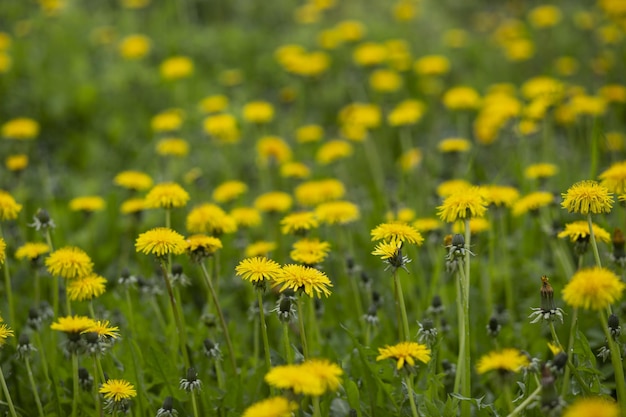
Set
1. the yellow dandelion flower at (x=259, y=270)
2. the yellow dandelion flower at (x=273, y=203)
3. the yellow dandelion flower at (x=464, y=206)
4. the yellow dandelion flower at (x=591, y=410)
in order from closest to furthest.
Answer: the yellow dandelion flower at (x=591, y=410) → the yellow dandelion flower at (x=259, y=270) → the yellow dandelion flower at (x=464, y=206) → the yellow dandelion flower at (x=273, y=203)

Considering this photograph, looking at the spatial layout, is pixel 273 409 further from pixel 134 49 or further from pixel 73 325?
pixel 134 49

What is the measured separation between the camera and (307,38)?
617cm

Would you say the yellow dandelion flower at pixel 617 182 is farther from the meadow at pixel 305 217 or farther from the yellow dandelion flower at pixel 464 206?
the yellow dandelion flower at pixel 464 206

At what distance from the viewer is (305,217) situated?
101 inches

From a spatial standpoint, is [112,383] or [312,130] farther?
→ [312,130]

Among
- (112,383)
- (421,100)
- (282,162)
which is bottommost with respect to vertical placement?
(112,383)

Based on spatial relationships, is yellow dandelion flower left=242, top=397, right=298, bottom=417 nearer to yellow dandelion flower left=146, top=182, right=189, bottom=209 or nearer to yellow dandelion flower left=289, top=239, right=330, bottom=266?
yellow dandelion flower left=289, top=239, right=330, bottom=266

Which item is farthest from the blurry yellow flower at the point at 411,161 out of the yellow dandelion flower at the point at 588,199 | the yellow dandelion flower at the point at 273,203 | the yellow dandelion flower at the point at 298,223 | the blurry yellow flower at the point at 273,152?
the yellow dandelion flower at the point at 588,199

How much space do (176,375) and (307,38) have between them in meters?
4.48

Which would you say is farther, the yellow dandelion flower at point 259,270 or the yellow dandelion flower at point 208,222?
the yellow dandelion flower at point 208,222

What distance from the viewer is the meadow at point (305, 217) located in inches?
78.3

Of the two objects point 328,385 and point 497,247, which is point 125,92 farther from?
point 328,385

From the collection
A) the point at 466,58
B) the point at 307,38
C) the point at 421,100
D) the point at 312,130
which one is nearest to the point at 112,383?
the point at 312,130

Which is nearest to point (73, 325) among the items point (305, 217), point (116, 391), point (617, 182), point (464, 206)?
point (116, 391)
